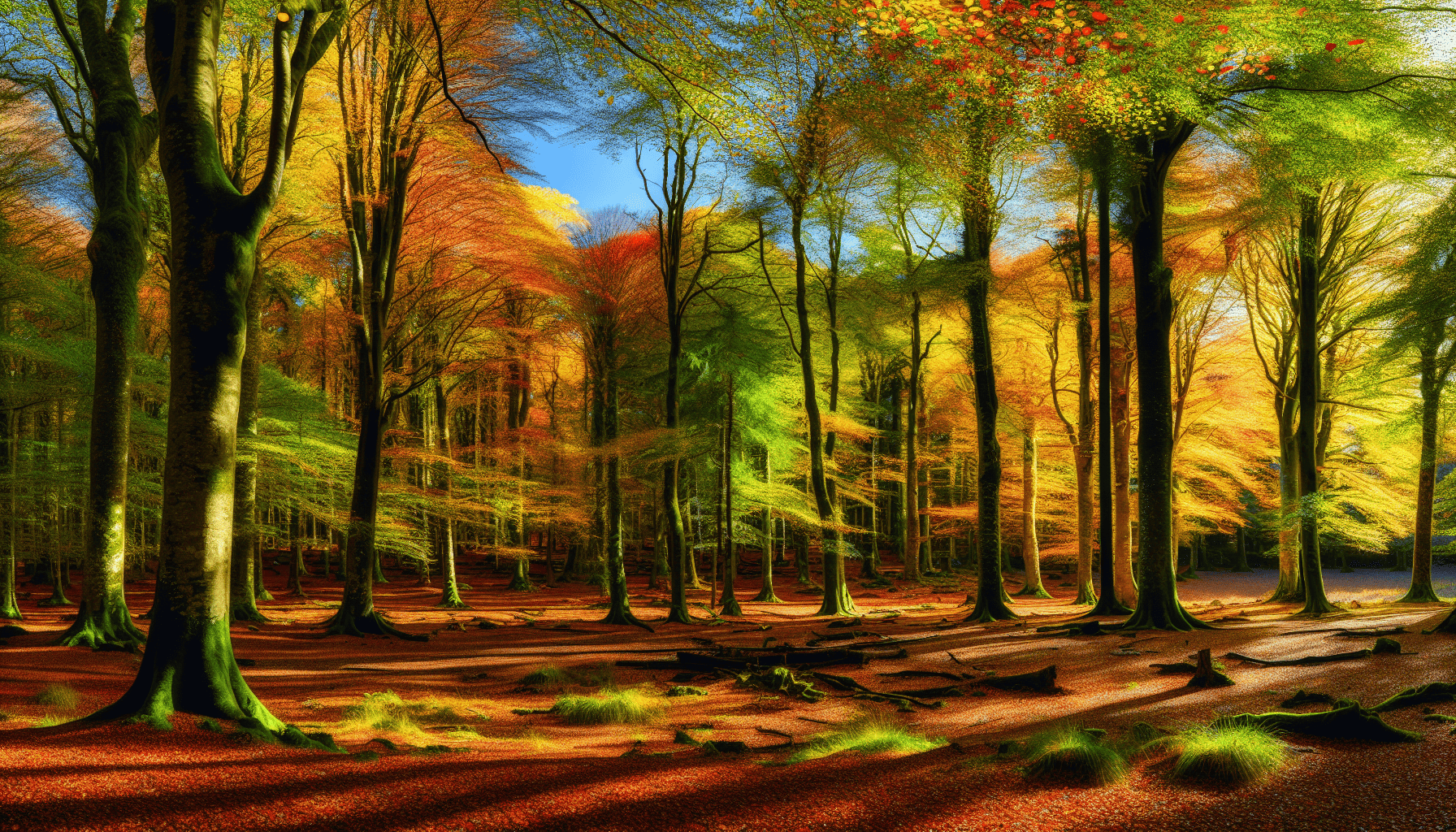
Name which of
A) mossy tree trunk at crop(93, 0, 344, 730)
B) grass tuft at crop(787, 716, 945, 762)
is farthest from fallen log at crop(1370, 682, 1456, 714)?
mossy tree trunk at crop(93, 0, 344, 730)

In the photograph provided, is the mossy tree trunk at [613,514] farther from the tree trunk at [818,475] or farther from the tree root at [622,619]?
the tree trunk at [818,475]

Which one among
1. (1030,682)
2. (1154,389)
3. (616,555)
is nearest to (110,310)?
(616,555)

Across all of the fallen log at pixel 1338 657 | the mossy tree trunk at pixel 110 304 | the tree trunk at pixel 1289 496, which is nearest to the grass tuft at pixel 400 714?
the mossy tree trunk at pixel 110 304

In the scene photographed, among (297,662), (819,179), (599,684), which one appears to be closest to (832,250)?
(819,179)

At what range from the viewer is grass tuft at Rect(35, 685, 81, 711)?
5.09m

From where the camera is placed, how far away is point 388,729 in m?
5.25

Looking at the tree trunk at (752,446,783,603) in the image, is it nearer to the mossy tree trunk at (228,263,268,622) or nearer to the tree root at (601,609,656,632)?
the tree root at (601,609,656,632)

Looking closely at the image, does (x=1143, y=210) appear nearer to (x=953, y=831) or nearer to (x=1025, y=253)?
(x=1025, y=253)

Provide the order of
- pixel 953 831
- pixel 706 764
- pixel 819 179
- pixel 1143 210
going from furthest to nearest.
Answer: pixel 819 179, pixel 1143 210, pixel 706 764, pixel 953 831

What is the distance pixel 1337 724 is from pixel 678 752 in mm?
3722

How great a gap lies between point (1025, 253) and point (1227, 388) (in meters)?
8.63

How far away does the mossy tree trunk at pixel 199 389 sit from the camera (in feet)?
14.0

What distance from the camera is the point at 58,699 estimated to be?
5.17 metres

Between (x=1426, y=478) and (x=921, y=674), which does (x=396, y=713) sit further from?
(x=1426, y=478)
